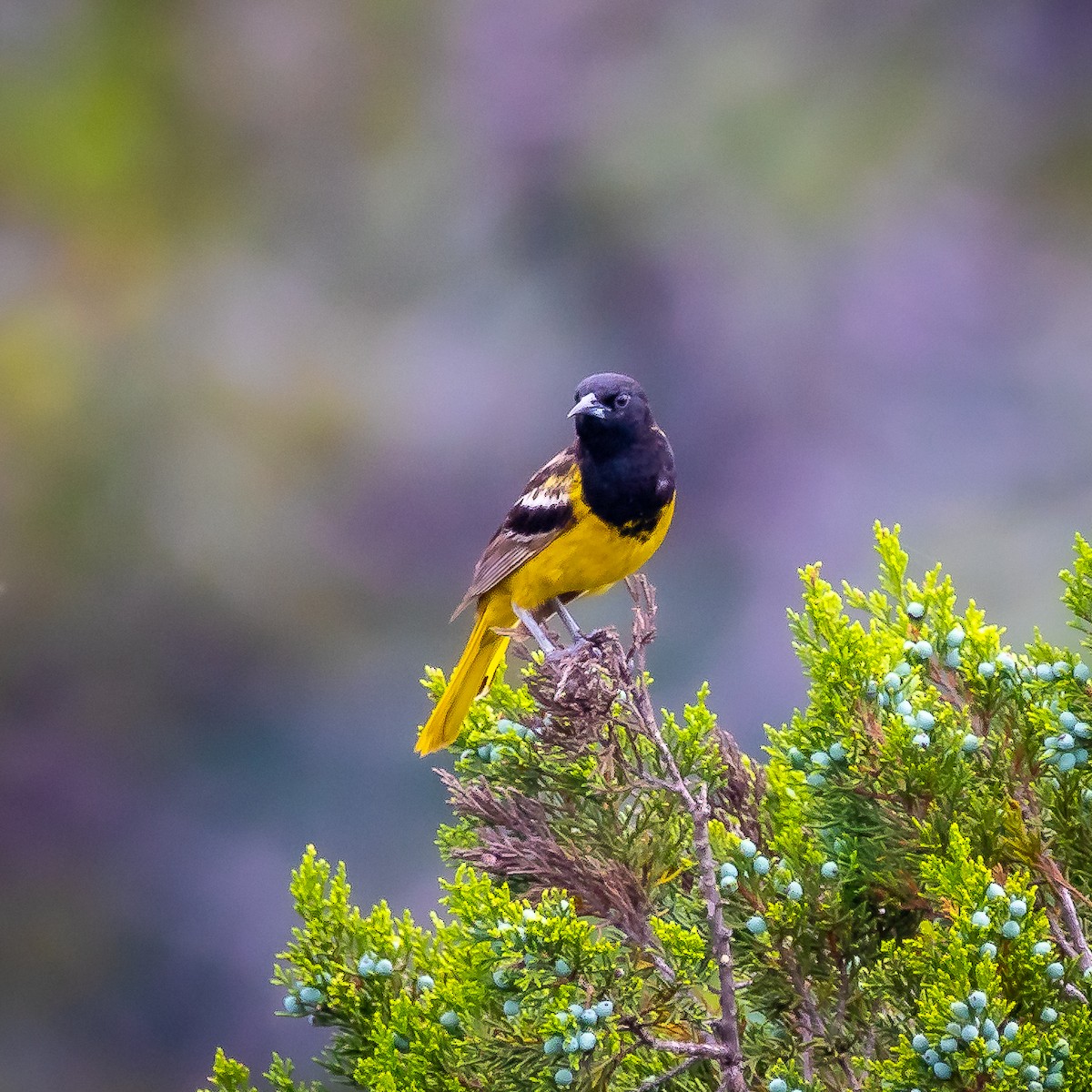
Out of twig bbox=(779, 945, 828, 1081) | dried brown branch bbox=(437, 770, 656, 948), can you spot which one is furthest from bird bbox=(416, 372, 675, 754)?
twig bbox=(779, 945, 828, 1081)

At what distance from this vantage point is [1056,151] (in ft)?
7.73

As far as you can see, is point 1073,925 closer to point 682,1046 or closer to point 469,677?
Result: point 682,1046

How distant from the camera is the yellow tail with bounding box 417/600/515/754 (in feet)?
4.52

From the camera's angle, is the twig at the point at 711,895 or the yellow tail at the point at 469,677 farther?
the yellow tail at the point at 469,677

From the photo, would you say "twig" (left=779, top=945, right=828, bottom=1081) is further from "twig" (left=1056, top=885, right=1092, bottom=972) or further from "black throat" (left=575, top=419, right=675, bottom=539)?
"black throat" (left=575, top=419, right=675, bottom=539)

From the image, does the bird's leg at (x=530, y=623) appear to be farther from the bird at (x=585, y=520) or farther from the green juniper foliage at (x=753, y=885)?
the green juniper foliage at (x=753, y=885)

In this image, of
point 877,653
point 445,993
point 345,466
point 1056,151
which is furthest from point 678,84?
point 445,993

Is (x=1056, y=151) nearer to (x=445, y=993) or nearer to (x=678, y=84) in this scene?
(x=678, y=84)

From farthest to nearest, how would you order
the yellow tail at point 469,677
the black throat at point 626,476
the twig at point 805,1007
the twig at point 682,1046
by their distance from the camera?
the black throat at point 626,476, the yellow tail at point 469,677, the twig at point 805,1007, the twig at point 682,1046

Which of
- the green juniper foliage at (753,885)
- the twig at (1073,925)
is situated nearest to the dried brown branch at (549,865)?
the green juniper foliage at (753,885)

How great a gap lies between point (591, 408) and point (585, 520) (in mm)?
134

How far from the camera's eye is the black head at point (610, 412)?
152 centimetres

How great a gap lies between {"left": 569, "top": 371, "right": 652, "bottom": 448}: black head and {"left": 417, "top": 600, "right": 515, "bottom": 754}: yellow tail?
0.26m

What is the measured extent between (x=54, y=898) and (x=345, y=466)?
35.4 inches
